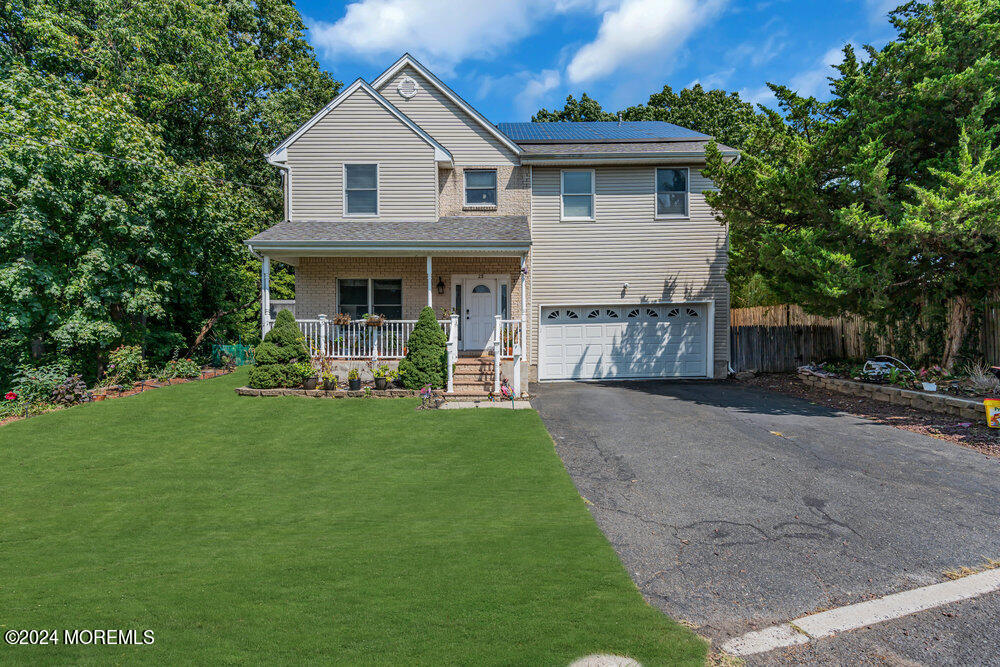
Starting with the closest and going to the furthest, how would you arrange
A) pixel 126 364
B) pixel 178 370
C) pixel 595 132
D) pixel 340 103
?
pixel 126 364 < pixel 340 103 < pixel 178 370 < pixel 595 132

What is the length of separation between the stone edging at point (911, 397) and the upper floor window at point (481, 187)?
34.0ft

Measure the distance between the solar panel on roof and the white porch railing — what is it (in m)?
7.66

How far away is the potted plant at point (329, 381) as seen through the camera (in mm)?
11414

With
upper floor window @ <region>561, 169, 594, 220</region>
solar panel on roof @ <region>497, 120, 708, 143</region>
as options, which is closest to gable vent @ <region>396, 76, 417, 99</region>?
solar panel on roof @ <region>497, 120, 708, 143</region>

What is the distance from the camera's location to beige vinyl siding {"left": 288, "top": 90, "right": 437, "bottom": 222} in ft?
45.9

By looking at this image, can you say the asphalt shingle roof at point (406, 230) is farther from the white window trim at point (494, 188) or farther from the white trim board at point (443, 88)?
the white trim board at point (443, 88)

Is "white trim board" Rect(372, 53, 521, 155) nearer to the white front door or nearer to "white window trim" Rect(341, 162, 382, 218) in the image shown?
"white window trim" Rect(341, 162, 382, 218)

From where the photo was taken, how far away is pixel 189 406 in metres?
10.5

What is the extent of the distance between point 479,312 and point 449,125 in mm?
5850

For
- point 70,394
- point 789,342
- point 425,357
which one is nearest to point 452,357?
point 425,357

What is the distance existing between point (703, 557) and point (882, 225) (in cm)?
877

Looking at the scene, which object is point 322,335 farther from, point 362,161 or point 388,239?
point 362,161

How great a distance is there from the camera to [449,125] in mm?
15125

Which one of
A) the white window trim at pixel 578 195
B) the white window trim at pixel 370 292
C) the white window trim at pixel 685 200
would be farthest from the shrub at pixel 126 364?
the white window trim at pixel 685 200
